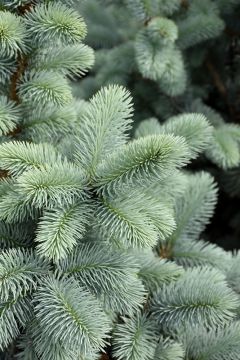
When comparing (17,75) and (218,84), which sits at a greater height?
(17,75)

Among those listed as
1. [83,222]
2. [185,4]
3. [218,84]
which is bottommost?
[218,84]

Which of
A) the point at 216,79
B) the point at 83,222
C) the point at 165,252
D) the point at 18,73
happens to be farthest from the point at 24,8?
the point at 216,79

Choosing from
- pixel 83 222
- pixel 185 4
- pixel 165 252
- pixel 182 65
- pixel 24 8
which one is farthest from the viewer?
pixel 185 4

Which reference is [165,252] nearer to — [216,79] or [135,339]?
[135,339]

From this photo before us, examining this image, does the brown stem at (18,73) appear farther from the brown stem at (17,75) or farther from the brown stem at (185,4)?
the brown stem at (185,4)

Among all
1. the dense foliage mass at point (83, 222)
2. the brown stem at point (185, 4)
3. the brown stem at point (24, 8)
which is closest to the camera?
the dense foliage mass at point (83, 222)

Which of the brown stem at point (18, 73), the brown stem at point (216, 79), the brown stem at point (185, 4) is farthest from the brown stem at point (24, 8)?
the brown stem at point (216, 79)

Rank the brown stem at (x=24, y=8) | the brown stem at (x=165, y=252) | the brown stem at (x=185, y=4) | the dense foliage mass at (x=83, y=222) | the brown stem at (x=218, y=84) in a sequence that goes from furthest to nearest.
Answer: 1. the brown stem at (x=218, y=84)
2. the brown stem at (x=185, y=4)
3. the brown stem at (x=165, y=252)
4. the brown stem at (x=24, y=8)
5. the dense foliage mass at (x=83, y=222)

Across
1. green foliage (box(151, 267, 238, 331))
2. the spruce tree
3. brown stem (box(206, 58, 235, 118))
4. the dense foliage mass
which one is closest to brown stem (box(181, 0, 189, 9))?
the spruce tree

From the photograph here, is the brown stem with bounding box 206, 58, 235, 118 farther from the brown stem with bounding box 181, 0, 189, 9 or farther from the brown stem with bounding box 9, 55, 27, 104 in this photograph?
the brown stem with bounding box 9, 55, 27, 104

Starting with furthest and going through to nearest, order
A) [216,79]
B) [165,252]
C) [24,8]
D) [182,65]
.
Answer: [216,79]
[182,65]
[165,252]
[24,8]
